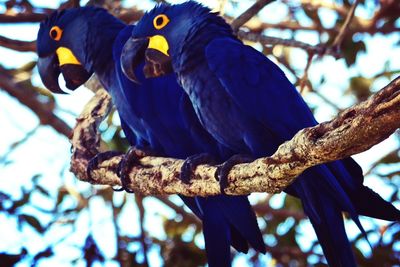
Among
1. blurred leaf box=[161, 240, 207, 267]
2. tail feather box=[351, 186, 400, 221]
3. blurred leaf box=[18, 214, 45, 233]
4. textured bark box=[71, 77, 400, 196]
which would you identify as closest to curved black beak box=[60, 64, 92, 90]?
textured bark box=[71, 77, 400, 196]

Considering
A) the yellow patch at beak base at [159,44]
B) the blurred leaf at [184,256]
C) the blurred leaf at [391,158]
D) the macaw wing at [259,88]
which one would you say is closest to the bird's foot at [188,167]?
the macaw wing at [259,88]

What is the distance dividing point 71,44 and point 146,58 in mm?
658

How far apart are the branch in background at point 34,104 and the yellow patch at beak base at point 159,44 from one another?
1205 mm

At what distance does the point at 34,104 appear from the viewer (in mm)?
4773

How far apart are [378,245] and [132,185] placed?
1611mm

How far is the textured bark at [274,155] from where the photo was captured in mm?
2082

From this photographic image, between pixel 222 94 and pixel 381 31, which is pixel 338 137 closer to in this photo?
pixel 222 94

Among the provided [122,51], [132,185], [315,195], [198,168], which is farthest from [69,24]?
[315,195]

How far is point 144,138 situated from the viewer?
3.86 m

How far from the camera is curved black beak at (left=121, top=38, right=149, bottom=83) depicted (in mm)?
3672

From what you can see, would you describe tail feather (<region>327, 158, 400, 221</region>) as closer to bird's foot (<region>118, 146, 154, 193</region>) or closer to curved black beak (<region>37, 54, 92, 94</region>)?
bird's foot (<region>118, 146, 154, 193</region>)

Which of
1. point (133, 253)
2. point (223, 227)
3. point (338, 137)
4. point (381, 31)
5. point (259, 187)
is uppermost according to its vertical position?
point (338, 137)

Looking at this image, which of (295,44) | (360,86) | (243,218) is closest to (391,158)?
(360,86)

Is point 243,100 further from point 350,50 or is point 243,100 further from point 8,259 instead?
point 350,50
